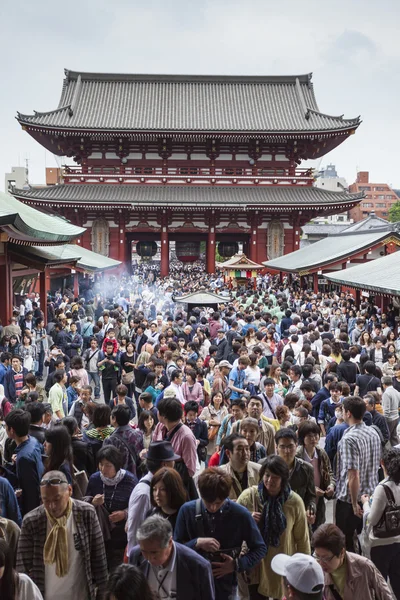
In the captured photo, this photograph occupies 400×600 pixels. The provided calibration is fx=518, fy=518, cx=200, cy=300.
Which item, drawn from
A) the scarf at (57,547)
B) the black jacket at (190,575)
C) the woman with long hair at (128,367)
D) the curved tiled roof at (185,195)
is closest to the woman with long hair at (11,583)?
the scarf at (57,547)

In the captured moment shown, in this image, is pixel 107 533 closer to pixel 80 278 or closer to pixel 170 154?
pixel 80 278

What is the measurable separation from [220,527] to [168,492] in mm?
430

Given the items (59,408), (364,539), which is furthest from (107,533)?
(59,408)

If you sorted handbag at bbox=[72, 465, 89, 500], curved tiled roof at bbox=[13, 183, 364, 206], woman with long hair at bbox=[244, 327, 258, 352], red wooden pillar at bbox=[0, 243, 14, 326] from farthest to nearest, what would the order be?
curved tiled roof at bbox=[13, 183, 364, 206]
red wooden pillar at bbox=[0, 243, 14, 326]
woman with long hair at bbox=[244, 327, 258, 352]
handbag at bbox=[72, 465, 89, 500]

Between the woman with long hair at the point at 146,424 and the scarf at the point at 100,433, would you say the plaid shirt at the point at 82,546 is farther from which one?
the woman with long hair at the point at 146,424

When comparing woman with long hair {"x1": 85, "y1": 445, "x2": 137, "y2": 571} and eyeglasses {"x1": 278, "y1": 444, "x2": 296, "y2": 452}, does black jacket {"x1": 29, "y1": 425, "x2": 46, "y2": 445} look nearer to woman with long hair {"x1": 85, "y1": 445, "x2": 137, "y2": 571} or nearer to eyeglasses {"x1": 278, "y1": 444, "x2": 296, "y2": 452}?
woman with long hair {"x1": 85, "y1": 445, "x2": 137, "y2": 571}

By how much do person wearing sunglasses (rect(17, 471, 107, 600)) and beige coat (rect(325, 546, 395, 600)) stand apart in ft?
5.48

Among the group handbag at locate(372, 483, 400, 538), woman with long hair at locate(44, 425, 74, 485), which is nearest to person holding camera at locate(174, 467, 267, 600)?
handbag at locate(372, 483, 400, 538)

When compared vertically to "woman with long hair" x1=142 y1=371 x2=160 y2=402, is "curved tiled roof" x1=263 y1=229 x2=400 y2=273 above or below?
above

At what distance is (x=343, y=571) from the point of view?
324 centimetres

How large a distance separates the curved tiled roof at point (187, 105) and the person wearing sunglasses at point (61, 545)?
30726 mm

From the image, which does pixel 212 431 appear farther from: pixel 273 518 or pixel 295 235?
pixel 295 235

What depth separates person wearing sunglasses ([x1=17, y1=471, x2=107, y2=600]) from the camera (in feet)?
11.6

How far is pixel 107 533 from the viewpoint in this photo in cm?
412
